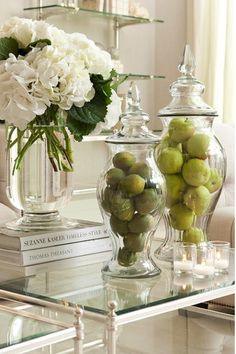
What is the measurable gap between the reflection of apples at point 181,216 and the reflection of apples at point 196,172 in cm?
8

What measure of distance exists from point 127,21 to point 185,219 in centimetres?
325

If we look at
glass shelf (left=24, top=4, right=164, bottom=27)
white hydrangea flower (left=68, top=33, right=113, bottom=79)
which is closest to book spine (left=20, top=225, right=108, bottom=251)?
white hydrangea flower (left=68, top=33, right=113, bottom=79)

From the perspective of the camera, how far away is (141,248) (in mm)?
1686

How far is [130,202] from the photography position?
64.6 inches

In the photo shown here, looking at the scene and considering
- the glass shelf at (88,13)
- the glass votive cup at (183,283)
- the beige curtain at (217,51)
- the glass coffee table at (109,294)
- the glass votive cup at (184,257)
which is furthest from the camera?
the beige curtain at (217,51)

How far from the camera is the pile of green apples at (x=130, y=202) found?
64.4 inches

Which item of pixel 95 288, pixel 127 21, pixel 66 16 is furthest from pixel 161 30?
pixel 95 288

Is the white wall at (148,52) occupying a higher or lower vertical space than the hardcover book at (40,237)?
higher

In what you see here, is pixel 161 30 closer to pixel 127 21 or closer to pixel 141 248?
pixel 127 21

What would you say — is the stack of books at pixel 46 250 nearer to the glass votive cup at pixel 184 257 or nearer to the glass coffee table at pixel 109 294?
the glass coffee table at pixel 109 294

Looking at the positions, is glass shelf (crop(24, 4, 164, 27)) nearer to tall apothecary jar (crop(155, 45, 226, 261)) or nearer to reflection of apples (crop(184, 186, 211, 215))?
tall apothecary jar (crop(155, 45, 226, 261))

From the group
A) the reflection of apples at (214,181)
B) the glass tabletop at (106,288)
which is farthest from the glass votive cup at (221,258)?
the reflection of apples at (214,181)

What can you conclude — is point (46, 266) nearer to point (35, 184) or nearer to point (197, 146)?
point (35, 184)

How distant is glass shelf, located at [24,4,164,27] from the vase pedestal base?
2657 millimetres
